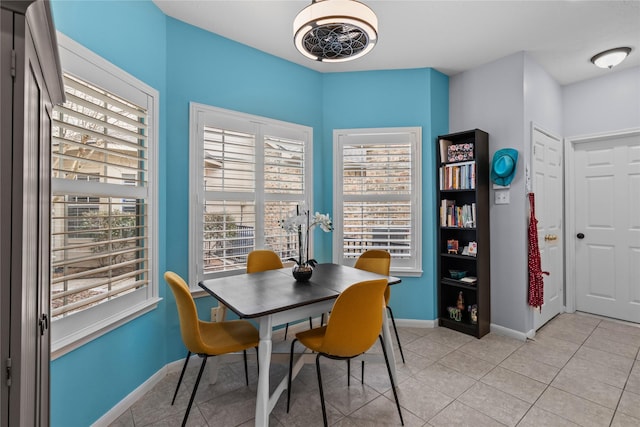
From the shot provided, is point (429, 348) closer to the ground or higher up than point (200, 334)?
closer to the ground

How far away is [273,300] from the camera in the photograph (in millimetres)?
1879

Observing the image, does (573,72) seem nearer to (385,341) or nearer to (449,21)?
(449,21)

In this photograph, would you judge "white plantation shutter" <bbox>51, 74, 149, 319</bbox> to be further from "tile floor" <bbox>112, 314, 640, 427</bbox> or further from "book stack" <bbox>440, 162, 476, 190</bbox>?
"book stack" <bbox>440, 162, 476, 190</bbox>

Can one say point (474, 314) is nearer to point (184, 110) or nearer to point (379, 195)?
point (379, 195)

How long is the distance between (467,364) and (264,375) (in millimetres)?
1859

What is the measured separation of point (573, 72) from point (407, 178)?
2280mm

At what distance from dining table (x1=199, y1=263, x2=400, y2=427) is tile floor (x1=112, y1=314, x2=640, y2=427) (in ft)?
0.86

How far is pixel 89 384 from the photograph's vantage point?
182cm

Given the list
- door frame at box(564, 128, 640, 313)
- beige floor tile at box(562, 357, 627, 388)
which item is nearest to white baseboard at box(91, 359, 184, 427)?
beige floor tile at box(562, 357, 627, 388)

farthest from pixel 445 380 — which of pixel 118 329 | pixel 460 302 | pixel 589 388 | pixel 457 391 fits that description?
pixel 118 329

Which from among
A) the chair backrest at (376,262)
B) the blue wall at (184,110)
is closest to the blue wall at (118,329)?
the blue wall at (184,110)

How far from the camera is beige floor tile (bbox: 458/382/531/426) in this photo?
1977mm

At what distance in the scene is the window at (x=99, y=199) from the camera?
1.68m

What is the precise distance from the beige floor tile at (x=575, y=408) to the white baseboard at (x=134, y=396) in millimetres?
2753
